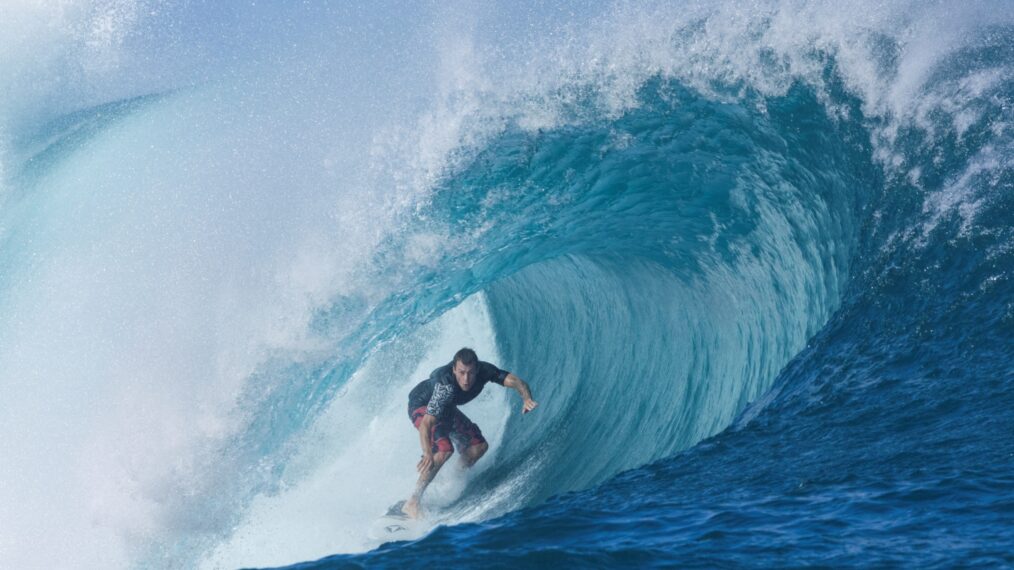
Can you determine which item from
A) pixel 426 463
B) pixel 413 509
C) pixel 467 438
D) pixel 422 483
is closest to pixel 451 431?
pixel 467 438

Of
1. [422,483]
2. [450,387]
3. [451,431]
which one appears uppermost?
[450,387]

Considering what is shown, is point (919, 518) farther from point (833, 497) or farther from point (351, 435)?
point (351, 435)

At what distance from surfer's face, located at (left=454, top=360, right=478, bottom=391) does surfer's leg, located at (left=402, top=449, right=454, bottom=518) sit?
65 centimetres

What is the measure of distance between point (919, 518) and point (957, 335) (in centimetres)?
247

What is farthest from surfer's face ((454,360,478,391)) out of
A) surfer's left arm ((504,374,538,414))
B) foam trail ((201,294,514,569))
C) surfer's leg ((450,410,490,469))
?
foam trail ((201,294,514,569))

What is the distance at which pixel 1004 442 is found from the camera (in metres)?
4.16

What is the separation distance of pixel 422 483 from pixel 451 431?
0.57 meters

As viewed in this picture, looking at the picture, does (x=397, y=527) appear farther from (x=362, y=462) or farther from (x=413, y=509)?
(x=362, y=462)

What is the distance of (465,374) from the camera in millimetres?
7902

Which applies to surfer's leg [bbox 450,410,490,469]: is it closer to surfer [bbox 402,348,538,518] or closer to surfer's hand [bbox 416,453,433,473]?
surfer [bbox 402,348,538,518]

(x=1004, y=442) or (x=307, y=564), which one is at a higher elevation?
(x=307, y=564)

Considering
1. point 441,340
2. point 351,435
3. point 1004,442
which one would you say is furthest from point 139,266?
point 1004,442

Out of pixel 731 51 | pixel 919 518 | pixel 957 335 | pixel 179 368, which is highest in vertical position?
pixel 731 51

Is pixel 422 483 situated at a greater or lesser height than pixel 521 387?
lesser
